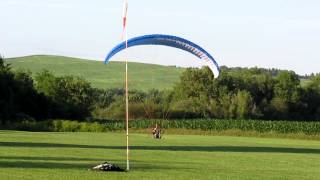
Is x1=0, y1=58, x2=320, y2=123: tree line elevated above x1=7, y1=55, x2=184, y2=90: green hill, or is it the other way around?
x1=7, y1=55, x2=184, y2=90: green hill

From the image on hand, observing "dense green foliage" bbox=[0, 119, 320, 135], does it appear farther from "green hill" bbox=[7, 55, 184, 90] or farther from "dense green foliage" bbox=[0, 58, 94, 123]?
"green hill" bbox=[7, 55, 184, 90]

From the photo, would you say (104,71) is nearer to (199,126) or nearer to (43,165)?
(199,126)

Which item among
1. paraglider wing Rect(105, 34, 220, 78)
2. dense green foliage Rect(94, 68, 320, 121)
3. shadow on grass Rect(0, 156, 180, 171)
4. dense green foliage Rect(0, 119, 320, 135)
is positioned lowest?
shadow on grass Rect(0, 156, 180, 171)

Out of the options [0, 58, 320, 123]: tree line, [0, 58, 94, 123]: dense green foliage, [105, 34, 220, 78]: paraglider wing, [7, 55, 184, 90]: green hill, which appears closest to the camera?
[105, 34, 220, 78]: paraglider wing

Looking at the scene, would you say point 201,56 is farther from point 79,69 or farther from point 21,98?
point 79,69

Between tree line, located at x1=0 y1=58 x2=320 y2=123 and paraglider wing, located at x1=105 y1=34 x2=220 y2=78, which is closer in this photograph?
paraglider wing, located at x1=105 y1=34 x2=220 y2=78

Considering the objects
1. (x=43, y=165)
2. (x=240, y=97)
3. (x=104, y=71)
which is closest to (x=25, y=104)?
(x=240, y=97)

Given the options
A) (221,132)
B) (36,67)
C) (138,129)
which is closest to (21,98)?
(138,129)

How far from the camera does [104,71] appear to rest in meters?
151

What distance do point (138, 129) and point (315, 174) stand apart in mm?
59619

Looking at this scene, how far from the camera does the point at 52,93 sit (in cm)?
11206

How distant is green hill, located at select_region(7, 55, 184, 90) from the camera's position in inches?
5625

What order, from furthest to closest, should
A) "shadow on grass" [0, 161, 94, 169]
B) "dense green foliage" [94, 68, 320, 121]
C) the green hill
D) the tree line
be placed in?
the green hill, "dense green foliage" [94, 68, 320, 121], the tree line, "shadow on grass" [0, 161, 94, 169]

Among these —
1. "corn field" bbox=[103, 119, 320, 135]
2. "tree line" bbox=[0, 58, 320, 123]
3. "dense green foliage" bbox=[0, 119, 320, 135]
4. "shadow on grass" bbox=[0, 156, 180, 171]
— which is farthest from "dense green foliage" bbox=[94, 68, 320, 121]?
"shadow on grass" bbox=[0, 156, 180, 171]
